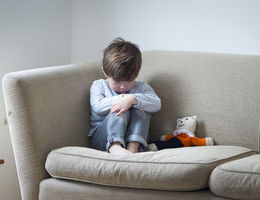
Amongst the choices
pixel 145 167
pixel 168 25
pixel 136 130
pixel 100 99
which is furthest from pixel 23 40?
pixel 145 167

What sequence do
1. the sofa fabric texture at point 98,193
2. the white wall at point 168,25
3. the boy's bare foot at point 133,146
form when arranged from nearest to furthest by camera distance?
the sofa fabric texture at point 98,193, the boy's bare foot at point 133,146, the white wall at point 168,25

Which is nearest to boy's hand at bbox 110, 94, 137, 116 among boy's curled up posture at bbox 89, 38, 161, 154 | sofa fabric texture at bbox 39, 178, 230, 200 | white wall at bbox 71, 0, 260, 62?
boy's curled up posture at bbox 89, 38, 161, 154

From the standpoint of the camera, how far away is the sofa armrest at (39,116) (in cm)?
180

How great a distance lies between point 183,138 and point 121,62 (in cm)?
46

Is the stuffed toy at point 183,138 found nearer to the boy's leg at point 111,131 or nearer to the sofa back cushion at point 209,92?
the sofa back cushion at point 209,92

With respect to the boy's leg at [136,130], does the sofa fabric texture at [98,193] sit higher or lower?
lower

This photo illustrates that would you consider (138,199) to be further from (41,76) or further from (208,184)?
(41,76)

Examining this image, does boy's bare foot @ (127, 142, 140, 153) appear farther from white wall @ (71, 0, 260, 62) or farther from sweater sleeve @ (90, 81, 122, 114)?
white wall @ (71, 0, 260, 62)

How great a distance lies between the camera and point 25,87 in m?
1.81

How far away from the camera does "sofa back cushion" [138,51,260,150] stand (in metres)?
2.04

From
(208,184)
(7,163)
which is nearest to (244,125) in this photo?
(208,184)

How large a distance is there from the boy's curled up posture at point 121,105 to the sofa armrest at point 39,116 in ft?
0.32

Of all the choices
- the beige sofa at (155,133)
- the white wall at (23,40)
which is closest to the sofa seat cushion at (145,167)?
the beige sofa at (155,133)

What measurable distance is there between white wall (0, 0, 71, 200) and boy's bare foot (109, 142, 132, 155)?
2.64ft
